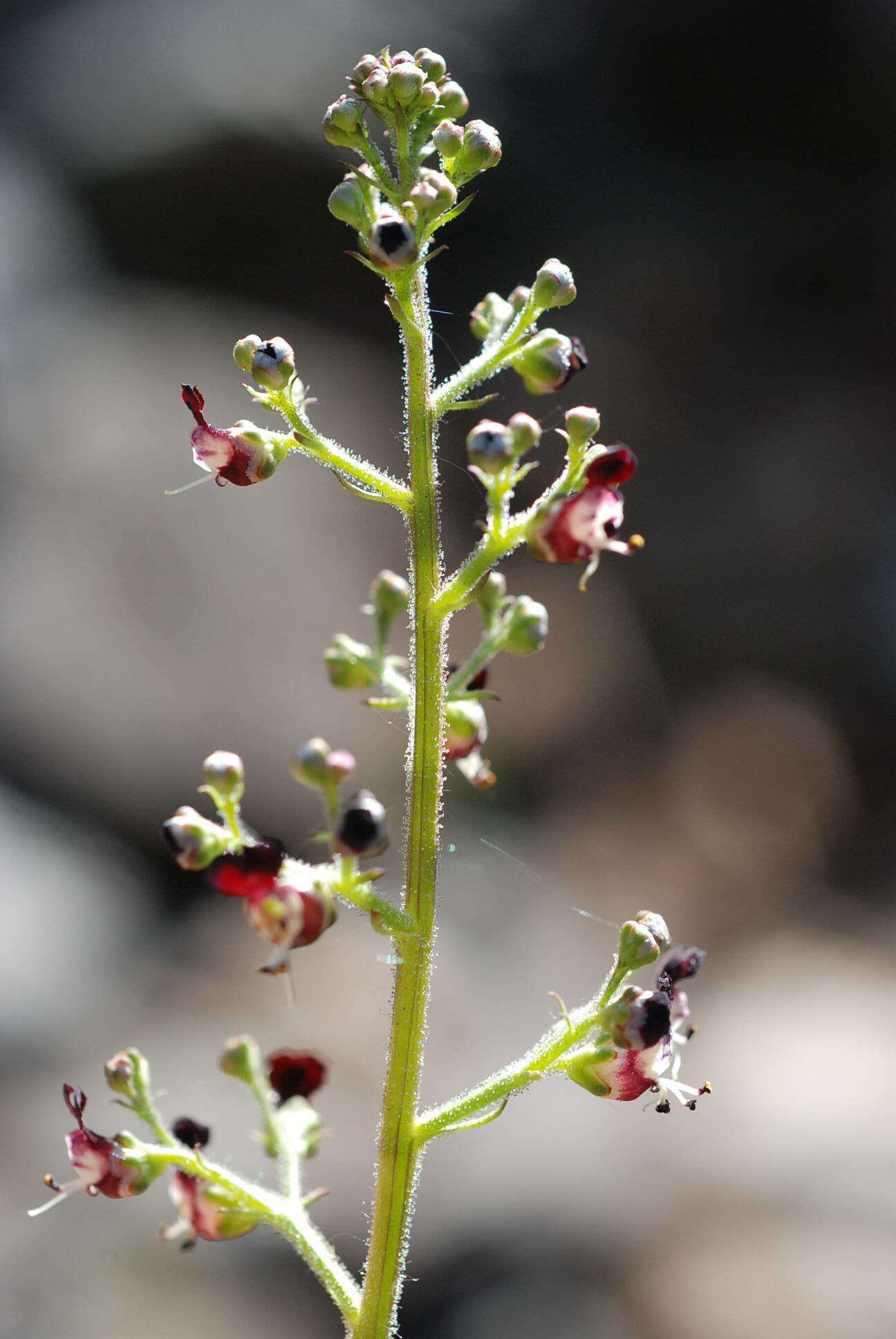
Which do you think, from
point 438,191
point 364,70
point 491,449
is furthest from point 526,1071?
point 364,70

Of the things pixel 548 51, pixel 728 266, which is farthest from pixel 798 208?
→ pixel 548 51

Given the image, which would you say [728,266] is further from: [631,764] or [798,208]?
[631,764]

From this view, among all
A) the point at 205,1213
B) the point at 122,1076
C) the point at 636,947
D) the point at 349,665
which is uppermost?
the point at 349,665

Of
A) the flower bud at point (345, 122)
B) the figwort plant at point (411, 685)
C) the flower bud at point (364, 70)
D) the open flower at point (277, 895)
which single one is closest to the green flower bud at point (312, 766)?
the figwort plant at point (411, 685)

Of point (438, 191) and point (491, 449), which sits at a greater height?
point (438, 191)

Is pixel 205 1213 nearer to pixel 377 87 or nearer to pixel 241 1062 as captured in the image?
pixel 241 1062

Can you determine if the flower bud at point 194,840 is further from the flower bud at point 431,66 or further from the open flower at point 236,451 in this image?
the flower bud at point 431,66
